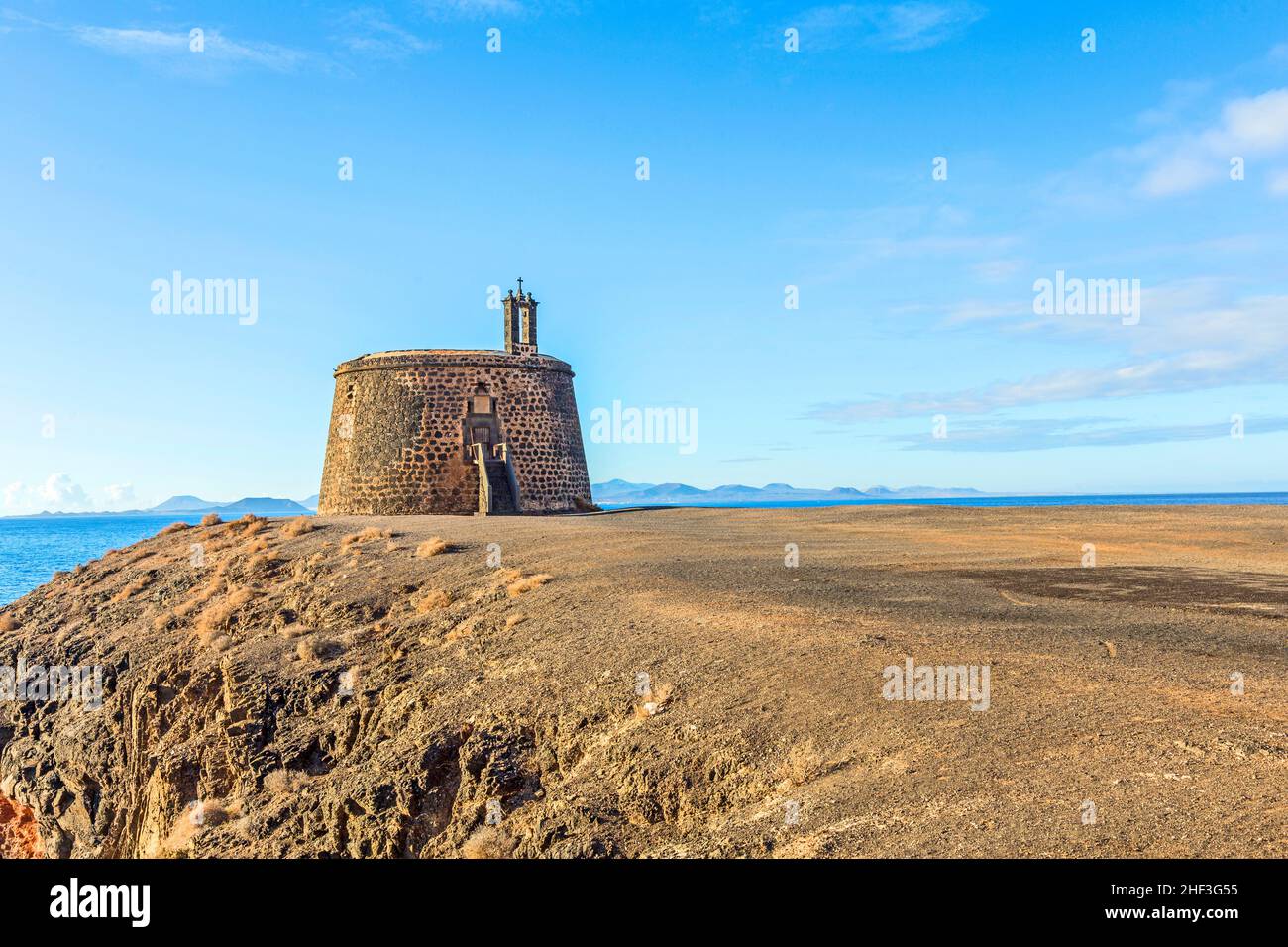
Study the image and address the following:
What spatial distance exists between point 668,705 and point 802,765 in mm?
1824

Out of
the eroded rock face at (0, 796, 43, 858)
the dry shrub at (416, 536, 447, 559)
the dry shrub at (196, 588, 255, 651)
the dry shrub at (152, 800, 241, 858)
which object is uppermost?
the dry shrub at (416, 536, 447, 559)

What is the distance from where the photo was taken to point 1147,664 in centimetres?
912

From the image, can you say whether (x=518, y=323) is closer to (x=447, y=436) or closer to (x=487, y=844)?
(x=447, y=436)

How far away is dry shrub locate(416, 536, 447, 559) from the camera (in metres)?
18.5

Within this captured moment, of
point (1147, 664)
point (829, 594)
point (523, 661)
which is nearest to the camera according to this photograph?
point (1147, 664)

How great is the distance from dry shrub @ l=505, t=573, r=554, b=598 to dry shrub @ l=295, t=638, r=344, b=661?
2483mm

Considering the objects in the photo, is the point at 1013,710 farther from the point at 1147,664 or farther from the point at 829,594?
the point at 829,594

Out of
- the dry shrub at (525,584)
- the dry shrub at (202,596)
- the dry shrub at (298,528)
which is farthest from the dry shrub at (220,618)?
the dry shrub at (298,528)

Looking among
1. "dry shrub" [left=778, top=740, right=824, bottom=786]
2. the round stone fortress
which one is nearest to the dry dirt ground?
"dry shrub" [left=778, top=740, right=824, bottom=786]

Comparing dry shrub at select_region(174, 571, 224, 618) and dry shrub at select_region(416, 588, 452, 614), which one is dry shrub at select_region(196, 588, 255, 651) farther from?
dry shrub at select_region(416, 588, 452, 614)

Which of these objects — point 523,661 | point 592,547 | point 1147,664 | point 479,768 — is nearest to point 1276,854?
point 1147,664

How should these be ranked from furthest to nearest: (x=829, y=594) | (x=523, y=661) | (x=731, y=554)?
(x=731, y=554)
(x=829, y=594)
(x=523, y=661)

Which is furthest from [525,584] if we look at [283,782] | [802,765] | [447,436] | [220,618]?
[447,436]
